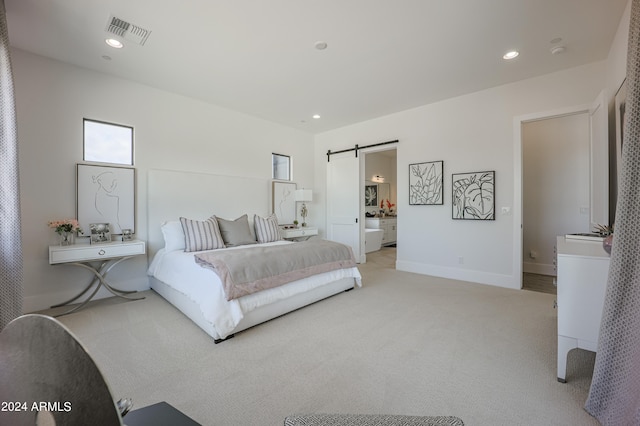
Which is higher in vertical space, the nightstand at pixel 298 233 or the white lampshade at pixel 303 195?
the white lampshade at pixel 303 195

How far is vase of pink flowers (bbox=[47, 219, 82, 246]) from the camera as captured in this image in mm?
3135

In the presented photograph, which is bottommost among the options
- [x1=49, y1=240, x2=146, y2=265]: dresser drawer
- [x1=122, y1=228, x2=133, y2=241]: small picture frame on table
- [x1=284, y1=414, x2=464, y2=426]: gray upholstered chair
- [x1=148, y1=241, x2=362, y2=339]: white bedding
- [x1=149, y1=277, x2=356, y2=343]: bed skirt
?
[x1=149, y1=277, x2=356, y2=343]: bed skirt

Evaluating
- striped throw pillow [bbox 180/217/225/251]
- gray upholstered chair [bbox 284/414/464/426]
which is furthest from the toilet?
gray upholstered chair [bbox 284/414/464/426]

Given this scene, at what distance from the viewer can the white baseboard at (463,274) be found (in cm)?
396

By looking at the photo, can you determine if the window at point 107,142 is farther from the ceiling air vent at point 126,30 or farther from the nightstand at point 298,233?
the nightstand at point 298,233

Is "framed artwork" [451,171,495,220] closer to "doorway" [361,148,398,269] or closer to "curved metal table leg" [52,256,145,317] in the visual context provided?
"doorway" [361,148,398,269]

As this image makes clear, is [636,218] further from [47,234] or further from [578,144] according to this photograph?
[47,234]

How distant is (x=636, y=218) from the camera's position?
138 centimetres

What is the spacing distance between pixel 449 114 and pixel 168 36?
13.4 feet

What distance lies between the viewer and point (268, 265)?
288cm

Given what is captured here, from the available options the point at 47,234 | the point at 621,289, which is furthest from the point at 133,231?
the point at 621,289

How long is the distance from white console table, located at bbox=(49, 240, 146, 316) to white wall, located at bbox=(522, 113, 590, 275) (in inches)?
242

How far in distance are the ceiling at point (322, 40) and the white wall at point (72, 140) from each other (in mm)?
232

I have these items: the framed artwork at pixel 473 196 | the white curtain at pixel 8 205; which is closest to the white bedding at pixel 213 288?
the white curtain at pixel 8 205
